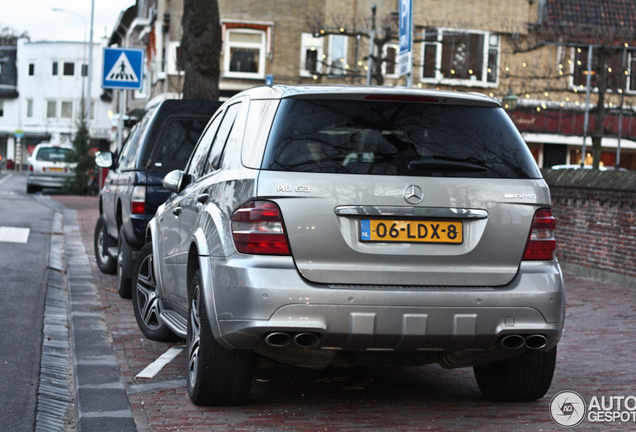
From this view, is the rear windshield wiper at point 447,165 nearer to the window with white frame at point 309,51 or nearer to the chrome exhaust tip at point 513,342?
the chrome exhaust tip at point 513,342

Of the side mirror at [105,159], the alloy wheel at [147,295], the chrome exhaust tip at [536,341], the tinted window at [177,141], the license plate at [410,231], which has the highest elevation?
the tinted window at [177,141]

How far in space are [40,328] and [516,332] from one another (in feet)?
15.0

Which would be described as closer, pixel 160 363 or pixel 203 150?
pixel 203 150

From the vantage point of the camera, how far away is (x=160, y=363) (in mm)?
6535

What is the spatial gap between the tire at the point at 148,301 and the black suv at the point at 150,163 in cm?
142

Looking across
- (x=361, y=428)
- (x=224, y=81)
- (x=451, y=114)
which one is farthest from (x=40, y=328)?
(x=224, y=81)

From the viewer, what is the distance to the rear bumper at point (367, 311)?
455 cm

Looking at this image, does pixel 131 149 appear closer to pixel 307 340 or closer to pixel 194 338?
pixel 194 338

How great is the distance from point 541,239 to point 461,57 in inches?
1233

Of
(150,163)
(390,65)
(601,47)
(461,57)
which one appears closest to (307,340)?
(150,163)

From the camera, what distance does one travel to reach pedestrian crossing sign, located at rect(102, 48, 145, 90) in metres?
17.0

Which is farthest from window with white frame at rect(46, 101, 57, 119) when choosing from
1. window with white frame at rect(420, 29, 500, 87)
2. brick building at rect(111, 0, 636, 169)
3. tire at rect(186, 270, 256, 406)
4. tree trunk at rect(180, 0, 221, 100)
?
tire at rect(186, 270, 256, 406)

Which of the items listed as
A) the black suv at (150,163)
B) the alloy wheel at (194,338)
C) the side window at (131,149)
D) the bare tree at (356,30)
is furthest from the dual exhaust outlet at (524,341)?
the bare tree at (356,30)

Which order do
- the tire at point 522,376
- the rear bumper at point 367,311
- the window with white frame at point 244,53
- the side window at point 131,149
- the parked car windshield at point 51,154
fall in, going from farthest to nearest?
the window with white frame at point 244,53 → the parked car windshield at point 51,154 → the side window at point 131,149 → the tire at point 522,376 → the rear bumper at point 367,311
